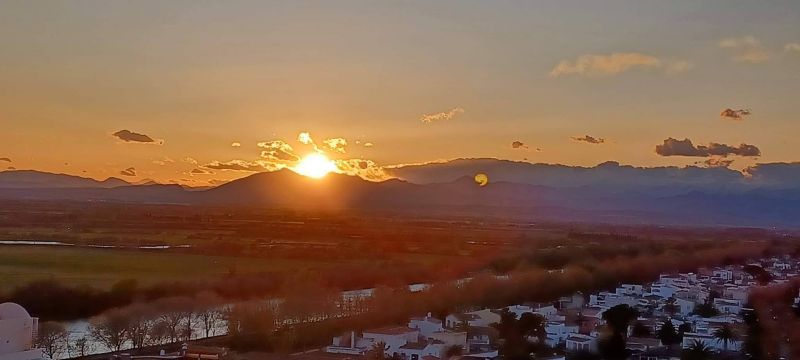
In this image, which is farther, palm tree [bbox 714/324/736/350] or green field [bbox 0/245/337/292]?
green field [bbox 0/245/337/292]

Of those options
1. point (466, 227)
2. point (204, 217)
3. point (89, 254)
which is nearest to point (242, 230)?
point (204, 217)

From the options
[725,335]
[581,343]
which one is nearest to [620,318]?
[581,343]

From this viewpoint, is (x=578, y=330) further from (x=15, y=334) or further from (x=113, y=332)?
(x=15, y=334)

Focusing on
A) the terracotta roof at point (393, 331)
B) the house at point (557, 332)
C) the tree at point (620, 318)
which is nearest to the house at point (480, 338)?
the house at point (557, 332)

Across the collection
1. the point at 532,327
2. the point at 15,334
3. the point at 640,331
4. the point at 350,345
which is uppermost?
the point at 15,334

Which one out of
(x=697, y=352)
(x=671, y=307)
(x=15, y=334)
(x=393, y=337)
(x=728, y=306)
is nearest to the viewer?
(x=15, y=334)

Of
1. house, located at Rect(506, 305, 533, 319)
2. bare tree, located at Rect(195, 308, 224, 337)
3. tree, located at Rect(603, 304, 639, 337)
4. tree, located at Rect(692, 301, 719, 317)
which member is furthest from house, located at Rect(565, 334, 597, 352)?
bare tree, located at Rect(195, 308, 224, 337)

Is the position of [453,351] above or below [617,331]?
below

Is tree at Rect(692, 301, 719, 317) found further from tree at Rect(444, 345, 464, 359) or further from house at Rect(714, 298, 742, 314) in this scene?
tree at Rect(444, 345, 464, 359)
